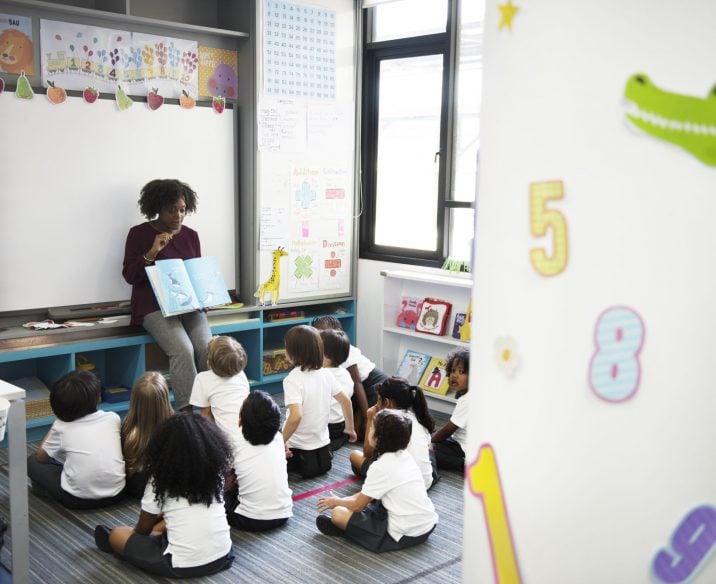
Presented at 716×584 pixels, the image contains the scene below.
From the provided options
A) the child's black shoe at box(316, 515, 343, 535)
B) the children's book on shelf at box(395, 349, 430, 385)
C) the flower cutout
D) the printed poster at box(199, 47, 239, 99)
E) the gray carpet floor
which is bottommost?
the gray carpet floor

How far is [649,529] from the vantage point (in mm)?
1175

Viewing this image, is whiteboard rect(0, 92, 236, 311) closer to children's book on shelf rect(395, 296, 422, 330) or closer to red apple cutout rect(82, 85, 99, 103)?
red apple cutout rect(82, 85, 99, 103)

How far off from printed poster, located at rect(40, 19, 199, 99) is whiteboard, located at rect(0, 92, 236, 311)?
4.5 inches

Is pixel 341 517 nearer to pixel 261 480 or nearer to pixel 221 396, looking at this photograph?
pixel 261 480

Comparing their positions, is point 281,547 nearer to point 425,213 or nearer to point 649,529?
Result: point 649,529

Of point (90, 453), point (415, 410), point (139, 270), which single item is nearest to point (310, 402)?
point (415, 410)

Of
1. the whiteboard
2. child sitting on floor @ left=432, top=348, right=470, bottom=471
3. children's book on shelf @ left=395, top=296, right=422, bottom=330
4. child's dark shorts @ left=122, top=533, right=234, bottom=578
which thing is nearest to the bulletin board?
the whiteboard

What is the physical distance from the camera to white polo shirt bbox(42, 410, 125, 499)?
3037mm

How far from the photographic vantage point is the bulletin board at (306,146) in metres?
4.68

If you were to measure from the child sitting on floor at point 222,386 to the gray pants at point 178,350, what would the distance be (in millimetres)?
652

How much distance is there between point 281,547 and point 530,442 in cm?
182

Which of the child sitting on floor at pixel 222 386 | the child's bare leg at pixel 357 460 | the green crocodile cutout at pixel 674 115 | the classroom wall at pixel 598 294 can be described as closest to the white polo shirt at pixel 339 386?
the child's bare leg at pixel 357 460

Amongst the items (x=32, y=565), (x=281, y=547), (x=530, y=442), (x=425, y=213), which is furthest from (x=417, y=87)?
(x=530, y=442)

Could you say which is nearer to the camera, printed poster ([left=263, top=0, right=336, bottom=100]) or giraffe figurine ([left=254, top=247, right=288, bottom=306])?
printed poster ([left=263, top=0, right=336, bottom=100])
